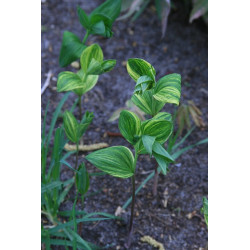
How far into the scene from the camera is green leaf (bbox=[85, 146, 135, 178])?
813mm

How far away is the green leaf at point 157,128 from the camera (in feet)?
2.61

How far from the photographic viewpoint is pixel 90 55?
38.6 inches

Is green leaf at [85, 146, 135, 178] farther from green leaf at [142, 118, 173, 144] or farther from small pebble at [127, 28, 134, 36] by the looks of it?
small pebble at [127, 28, 134, 36]

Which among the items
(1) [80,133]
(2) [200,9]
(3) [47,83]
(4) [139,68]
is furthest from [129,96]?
(4) [139,68]

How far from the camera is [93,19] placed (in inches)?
38.4

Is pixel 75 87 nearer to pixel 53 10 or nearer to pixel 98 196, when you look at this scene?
pixel 98 196

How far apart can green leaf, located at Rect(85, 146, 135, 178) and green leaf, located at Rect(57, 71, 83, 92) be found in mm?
200

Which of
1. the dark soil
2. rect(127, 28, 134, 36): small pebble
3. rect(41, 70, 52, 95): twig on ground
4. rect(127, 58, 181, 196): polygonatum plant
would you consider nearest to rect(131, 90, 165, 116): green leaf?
rect(127, 58, 181, 196): polygonatum plant

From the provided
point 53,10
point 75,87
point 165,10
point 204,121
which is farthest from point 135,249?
point 53,10

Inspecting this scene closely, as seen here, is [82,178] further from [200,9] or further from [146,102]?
[200,9]

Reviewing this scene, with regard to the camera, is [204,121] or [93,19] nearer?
[93,19]

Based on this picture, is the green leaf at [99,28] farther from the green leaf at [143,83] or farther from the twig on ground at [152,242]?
the twig on ground at [152,242]

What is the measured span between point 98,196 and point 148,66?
0.51 metres

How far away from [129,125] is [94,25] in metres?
0.30
